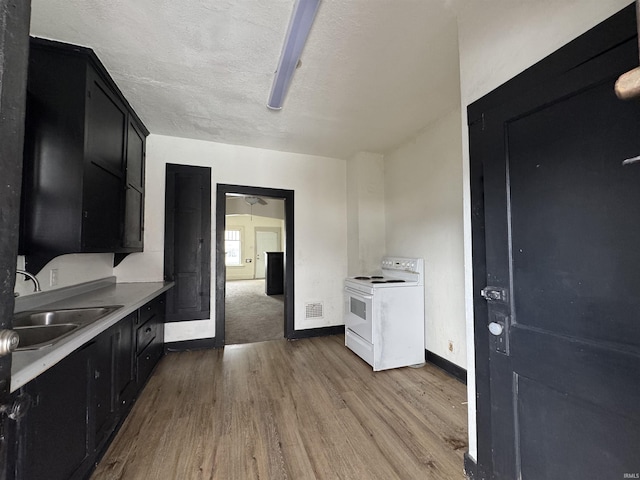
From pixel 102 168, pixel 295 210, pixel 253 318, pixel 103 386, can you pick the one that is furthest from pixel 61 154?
pixel 253 318

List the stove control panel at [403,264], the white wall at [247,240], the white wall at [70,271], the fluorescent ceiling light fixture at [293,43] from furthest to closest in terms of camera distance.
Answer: the white wall at [247,240] < the stove control panel at [403,264] < the white wall at [70,271] < the fluorescent ceiling light fixture at [293,43]

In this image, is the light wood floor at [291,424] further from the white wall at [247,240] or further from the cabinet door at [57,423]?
the white wall at [247,240]


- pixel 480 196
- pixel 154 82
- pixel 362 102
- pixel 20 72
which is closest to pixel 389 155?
pixel 362 102

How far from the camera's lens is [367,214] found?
3652mm

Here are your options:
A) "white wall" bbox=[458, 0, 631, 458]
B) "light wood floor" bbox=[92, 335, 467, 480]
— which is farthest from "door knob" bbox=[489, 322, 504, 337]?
"light wood floor" bbox=[92, 335, 467, 480]

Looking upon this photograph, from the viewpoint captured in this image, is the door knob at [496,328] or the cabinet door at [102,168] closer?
the door knob at [496,328]

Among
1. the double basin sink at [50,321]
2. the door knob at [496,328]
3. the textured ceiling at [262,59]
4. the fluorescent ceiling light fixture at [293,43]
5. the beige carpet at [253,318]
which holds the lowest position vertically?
the beige carpet at [253,318]

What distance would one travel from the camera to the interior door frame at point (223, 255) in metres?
3.27

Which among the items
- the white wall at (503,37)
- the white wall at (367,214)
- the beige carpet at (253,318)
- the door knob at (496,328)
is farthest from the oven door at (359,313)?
the door knob at (496,328)

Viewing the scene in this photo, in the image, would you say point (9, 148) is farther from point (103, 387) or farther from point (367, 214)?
point (367, 214)

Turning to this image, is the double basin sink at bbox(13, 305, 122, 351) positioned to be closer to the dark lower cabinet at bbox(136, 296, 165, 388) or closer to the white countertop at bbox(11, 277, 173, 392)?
the white countertop at bbox(11, 277, 173, 392)

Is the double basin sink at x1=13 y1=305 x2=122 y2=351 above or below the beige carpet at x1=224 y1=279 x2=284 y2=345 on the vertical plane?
above

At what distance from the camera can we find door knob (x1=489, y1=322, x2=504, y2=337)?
1.15 metres

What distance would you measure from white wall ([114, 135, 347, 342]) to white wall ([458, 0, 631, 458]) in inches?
98.6
